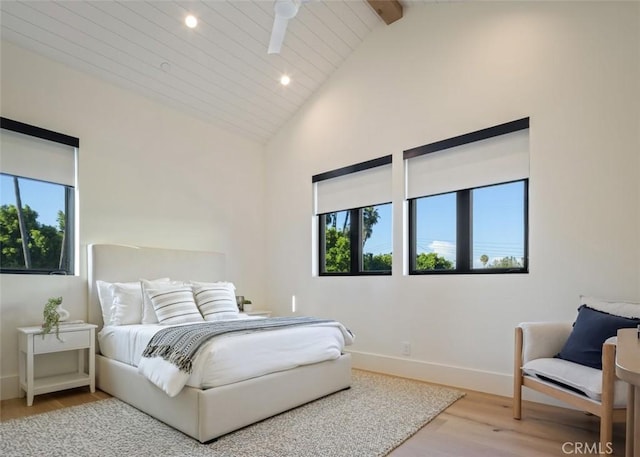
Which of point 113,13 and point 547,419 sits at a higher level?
point 113,13

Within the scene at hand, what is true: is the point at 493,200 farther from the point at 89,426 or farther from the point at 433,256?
the point at 89,426

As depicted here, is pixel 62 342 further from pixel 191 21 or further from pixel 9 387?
pixel 191 21

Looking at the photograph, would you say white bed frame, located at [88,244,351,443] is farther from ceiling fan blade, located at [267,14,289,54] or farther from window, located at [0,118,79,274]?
ceiling fan blade, located at [267,14,289,54]

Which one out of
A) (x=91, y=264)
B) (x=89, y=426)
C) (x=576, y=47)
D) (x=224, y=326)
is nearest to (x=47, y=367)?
(x=91, y=264)

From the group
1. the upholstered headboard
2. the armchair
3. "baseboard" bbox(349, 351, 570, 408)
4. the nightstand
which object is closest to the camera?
the armchair

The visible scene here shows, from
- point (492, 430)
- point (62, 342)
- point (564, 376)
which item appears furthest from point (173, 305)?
point (564, 376)

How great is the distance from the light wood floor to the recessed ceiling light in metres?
3.33

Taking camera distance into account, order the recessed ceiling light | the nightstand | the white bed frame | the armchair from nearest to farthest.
→ the armchair
the white bed frame
the nightstand
the recessed ceiling light

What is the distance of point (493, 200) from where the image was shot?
12.0 feet

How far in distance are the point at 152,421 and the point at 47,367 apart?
4.72 ft

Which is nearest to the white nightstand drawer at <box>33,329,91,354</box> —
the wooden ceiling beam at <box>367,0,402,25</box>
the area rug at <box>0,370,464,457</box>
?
the area rug at <box>0,370,464,457</box>

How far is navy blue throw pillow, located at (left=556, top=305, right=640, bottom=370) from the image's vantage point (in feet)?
7.88

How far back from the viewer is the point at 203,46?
403cm

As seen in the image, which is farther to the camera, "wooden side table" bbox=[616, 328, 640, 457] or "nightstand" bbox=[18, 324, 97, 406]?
"nightstand" bbox=[18, 324, 97, 406]
